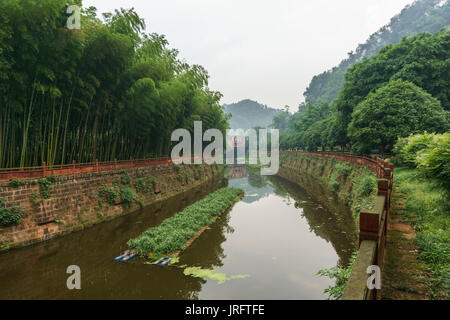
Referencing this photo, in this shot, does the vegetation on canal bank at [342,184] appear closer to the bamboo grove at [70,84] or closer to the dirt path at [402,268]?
the dirt path at [402,268]

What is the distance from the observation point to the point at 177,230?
11.2 m

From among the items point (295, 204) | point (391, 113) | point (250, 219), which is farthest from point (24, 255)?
point (391, 113)

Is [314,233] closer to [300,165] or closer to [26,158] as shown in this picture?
[26,158]

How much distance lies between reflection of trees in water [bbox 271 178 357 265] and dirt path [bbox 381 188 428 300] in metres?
3.22

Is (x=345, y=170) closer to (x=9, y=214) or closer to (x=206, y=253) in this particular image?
(x=206, y=253)

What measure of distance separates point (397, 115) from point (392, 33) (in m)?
132

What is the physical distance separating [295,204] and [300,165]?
26902mm

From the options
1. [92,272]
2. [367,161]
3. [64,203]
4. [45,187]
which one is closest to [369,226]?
[92,272]

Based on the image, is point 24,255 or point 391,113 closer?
point 24,255

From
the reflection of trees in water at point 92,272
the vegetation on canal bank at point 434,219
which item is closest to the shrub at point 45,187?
the reflection of trees in water at point 92,272

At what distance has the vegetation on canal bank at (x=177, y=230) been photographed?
9.54m

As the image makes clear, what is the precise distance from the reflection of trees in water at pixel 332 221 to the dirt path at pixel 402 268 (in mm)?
3218
